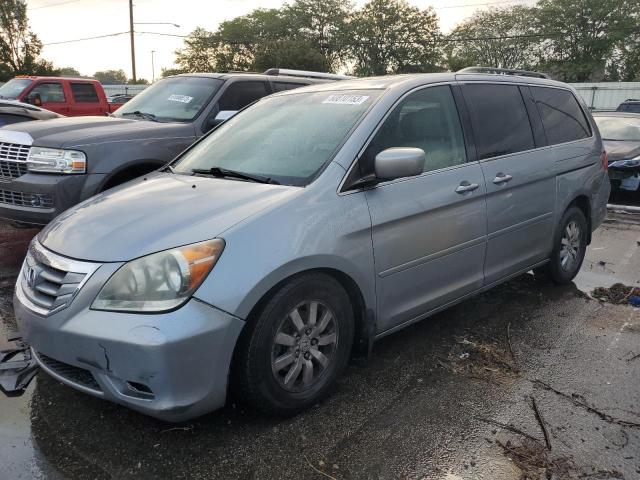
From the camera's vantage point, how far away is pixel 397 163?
10.0ft

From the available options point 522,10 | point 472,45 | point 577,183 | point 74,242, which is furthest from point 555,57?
point 74,242

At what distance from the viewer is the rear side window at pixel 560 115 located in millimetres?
4675

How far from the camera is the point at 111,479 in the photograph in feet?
8.02

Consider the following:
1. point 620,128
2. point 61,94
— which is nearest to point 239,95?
point 620,128

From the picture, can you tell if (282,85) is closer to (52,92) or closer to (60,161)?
(60,161)

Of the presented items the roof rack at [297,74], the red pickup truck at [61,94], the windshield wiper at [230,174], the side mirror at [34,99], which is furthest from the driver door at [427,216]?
the side mirror at [34,99]

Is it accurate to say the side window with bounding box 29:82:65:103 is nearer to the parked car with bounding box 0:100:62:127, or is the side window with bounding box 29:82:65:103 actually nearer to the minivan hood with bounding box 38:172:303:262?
the parked car with bounding box 0:100:62:127

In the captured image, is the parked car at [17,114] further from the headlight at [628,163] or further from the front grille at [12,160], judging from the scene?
the headlight at [628,163]

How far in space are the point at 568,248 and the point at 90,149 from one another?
439 cm

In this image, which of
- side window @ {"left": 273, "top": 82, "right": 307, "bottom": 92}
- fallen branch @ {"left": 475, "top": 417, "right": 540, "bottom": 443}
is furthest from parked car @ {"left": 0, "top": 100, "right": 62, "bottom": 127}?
fallen branch @ {"left": 475, "top": 417, "right": 540, "bottom": 443}

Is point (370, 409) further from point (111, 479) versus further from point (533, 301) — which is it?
point (533, 301)

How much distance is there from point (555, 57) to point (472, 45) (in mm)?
10867

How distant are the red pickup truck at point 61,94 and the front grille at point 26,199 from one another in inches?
344

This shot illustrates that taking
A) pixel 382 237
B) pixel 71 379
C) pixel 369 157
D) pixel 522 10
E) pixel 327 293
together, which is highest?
pixel 522 10
